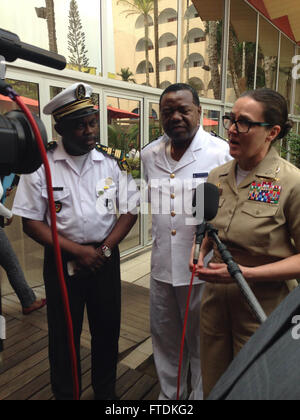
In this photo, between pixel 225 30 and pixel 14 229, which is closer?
pixel 14 229

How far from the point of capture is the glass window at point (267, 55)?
8.84 metres

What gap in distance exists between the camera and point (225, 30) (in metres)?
6.80

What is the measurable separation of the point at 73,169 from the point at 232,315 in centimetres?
111

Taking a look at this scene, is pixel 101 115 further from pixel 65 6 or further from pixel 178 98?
pixel 178 98

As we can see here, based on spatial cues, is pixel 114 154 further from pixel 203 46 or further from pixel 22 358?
pixel 203 46

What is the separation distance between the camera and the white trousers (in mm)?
1837

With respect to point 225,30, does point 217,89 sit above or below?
below

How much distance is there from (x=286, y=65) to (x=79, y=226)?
447 inches

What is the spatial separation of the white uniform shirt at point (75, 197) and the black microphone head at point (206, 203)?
2.68ft

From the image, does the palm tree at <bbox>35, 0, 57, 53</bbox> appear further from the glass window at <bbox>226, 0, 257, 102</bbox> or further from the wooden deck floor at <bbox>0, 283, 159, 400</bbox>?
the glass window at <bbox>226, 0, 257, 102</bbox>

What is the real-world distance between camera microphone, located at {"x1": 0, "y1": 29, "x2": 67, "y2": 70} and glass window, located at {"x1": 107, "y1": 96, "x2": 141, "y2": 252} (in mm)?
3636

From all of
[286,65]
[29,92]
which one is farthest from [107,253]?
[286,65]

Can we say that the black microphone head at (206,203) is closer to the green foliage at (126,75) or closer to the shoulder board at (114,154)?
A: the shoulder board at (114,154)
